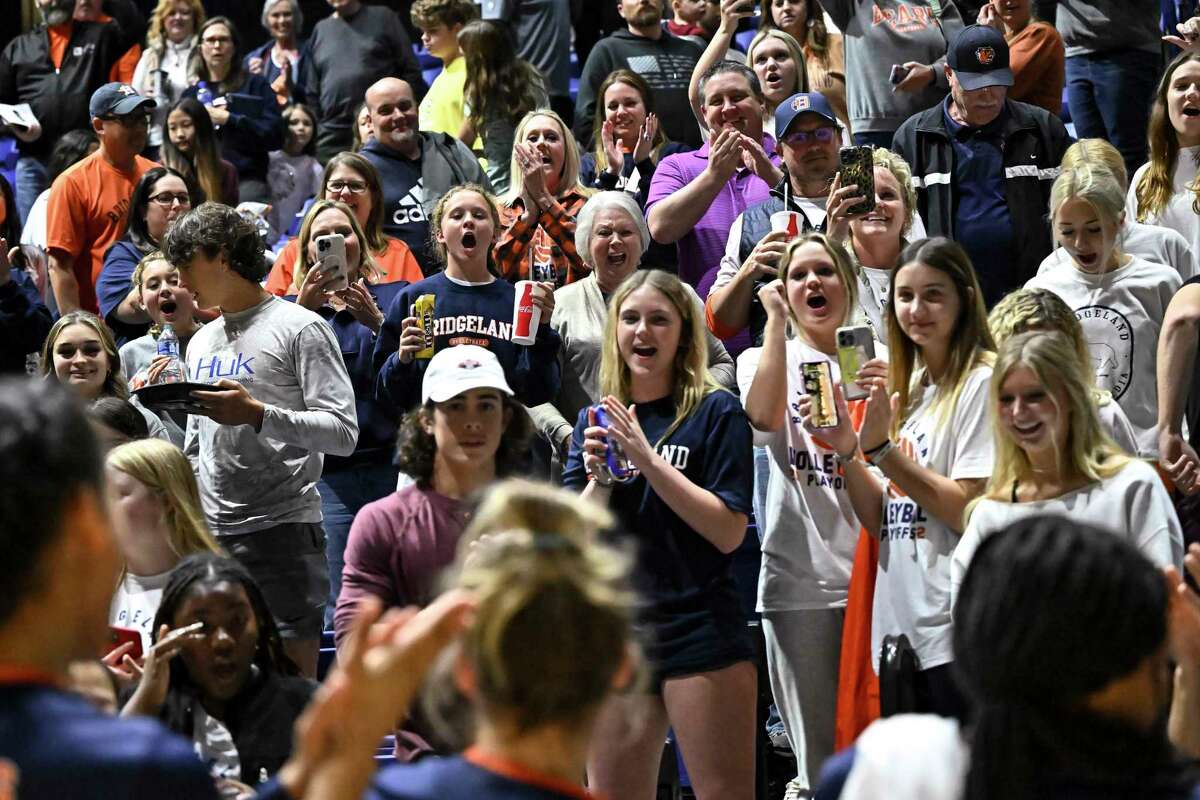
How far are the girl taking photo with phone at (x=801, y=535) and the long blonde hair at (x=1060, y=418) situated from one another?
18.3 inches

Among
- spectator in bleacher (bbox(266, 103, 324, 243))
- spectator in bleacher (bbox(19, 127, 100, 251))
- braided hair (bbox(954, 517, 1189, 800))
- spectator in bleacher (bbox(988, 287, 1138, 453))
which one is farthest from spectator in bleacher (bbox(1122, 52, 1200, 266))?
spectator in bleacher (bbox(19, 127, 100, 251))

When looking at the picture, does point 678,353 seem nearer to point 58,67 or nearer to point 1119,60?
point 1119,60

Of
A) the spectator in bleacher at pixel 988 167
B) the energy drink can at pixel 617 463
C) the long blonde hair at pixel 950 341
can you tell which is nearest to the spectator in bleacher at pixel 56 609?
the energy drink can at pixel 617 463

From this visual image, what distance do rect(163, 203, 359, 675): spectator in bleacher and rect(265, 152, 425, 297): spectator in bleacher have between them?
1.44m

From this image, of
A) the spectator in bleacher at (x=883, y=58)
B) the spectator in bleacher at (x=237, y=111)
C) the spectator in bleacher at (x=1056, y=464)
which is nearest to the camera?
the spectator in bleacher at (x=1056, y=464)

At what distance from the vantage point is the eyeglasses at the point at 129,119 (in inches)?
297

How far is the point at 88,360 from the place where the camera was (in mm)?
5738

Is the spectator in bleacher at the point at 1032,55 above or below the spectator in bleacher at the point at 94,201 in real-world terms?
above

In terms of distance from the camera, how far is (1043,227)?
6527 mm

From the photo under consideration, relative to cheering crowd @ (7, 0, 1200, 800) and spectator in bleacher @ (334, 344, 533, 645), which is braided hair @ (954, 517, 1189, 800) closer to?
cheering crowd @ (7, 0, 1200, 800)

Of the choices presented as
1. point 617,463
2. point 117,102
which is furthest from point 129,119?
point 617,463

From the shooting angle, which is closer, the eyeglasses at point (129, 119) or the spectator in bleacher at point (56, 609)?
the spectator in bleacher at point (56, 609)

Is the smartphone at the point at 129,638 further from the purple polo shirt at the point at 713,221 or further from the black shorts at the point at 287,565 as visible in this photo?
the purple polo shirt at the point at 713,221

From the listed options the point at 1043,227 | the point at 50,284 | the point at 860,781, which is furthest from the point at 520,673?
the point at 50,284
